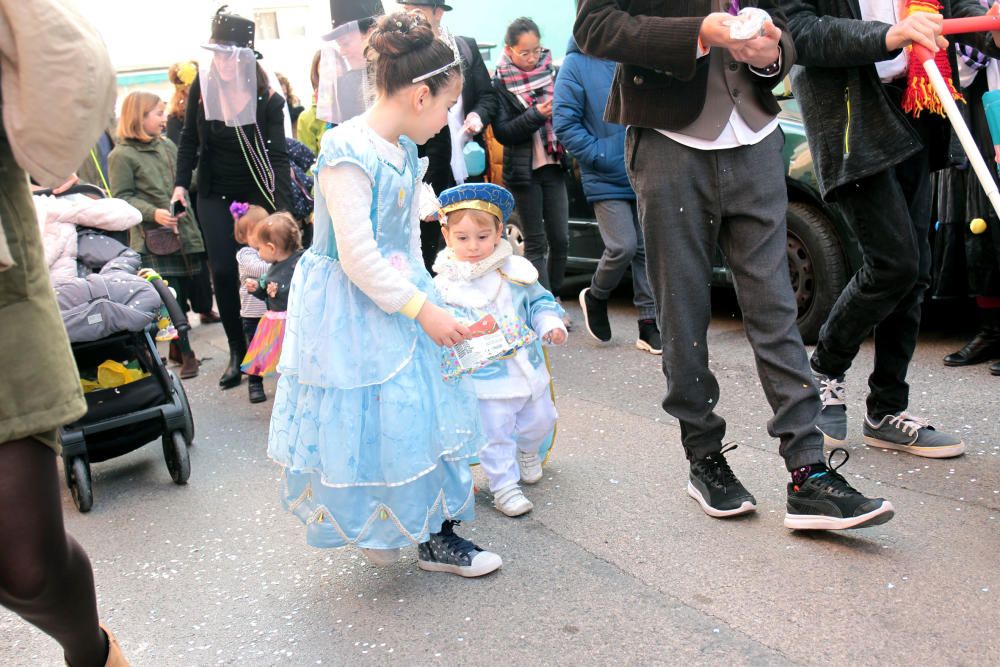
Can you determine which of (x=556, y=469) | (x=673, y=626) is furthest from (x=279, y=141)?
(x=673, y=626)

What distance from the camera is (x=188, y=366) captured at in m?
7.11

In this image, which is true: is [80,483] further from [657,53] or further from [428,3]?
[428,3]

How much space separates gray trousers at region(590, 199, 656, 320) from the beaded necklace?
6.83ft

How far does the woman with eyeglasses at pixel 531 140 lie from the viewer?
6.84 meters

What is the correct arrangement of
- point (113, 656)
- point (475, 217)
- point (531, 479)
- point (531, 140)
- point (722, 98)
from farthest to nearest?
point (531, 140) < point (531, 479) < point (475, 217) < point (722, 98) < point (113, 656)

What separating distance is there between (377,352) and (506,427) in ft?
3.01

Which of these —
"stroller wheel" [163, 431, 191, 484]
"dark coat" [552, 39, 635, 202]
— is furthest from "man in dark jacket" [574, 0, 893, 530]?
"dark coat" [552, 39, 635, 202]

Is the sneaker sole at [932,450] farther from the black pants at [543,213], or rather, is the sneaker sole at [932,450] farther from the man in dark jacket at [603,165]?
the black pants at [543,213]

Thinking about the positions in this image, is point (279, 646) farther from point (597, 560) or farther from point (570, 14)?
point (570, 14)

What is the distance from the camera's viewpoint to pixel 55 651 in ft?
10.3

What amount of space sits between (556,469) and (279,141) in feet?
10.6

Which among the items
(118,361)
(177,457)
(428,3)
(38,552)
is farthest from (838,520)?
(428,3)

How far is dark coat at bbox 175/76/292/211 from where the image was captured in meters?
6.31

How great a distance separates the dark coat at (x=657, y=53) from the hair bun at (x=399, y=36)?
1.64 feet
